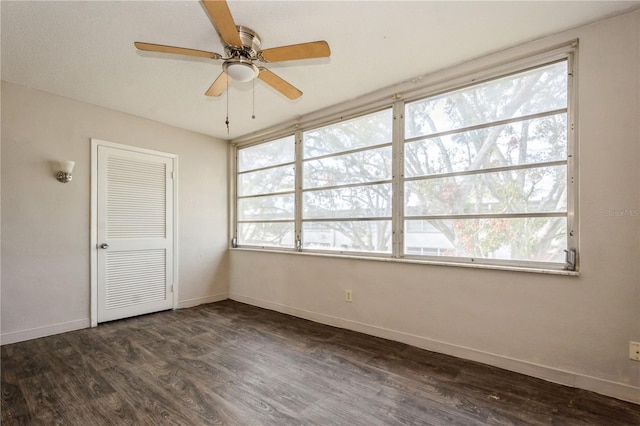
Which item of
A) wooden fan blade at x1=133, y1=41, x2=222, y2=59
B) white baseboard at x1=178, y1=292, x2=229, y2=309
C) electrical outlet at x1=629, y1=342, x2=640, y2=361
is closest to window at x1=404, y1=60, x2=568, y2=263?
electrical outlet at x1=629, y1=342, x2=640, y2=361

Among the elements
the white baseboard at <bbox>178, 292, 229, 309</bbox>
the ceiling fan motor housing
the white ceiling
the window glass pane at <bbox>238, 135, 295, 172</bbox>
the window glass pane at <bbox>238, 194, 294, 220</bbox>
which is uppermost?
the white ceiling

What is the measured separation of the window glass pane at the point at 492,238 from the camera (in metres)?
2.26

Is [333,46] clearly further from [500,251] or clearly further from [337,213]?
[500,251]

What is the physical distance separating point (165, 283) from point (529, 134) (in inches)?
173

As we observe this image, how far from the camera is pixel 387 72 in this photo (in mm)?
2736

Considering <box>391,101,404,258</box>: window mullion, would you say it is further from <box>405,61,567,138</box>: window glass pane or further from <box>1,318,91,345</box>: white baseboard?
<box>1,318,91,345</box>: white baseboard

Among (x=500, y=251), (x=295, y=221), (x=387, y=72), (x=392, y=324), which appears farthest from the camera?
(x=295, y=221)

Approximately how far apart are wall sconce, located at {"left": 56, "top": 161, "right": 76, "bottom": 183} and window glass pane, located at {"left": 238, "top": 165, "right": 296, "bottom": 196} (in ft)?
6.91

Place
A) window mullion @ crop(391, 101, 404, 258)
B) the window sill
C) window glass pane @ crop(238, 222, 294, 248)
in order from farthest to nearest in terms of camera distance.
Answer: window glass pane @ crop(238, 222, 294, 248) → window mullion @ crop(391, 101, 404, 258) → the window sill

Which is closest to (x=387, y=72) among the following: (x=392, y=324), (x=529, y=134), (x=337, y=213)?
(x=529, y=134)

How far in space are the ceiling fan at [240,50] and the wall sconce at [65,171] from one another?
2.01 m

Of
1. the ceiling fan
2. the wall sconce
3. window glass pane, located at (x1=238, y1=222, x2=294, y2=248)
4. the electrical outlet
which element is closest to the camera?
the ceiling fan

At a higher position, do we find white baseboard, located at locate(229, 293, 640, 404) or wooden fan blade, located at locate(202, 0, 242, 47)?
wooden fan blade, located at locate(202, 0, 242, 47)

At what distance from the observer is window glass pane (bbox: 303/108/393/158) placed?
3168mm
